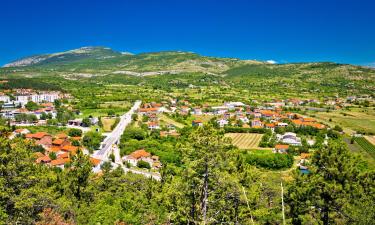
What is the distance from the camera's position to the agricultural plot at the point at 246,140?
56694 millimetres

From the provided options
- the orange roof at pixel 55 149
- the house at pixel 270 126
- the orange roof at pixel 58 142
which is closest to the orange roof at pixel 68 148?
the orange roof at pixel 55 149

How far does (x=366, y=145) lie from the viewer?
2197 inches

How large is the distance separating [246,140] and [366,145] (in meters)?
21.1

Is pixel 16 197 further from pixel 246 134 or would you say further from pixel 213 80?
pixel 213 80

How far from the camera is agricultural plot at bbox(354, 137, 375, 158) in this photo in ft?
169

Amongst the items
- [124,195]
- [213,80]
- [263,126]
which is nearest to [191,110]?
[263,126]

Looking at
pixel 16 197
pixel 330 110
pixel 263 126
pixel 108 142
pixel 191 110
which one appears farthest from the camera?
pixel 330 110

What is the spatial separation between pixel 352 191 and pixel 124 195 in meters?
14.7

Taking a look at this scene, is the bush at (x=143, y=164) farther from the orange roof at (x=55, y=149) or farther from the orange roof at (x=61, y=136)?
the orange roof at (x=61, y=136)

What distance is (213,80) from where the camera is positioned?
175 metres

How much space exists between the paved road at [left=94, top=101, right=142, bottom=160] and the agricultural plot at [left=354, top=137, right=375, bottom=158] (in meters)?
41.8

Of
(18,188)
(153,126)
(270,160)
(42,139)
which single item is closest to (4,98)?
(42,139)

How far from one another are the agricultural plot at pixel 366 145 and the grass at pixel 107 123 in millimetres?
48096

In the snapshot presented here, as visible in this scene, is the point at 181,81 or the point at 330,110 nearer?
the point at 330,110
